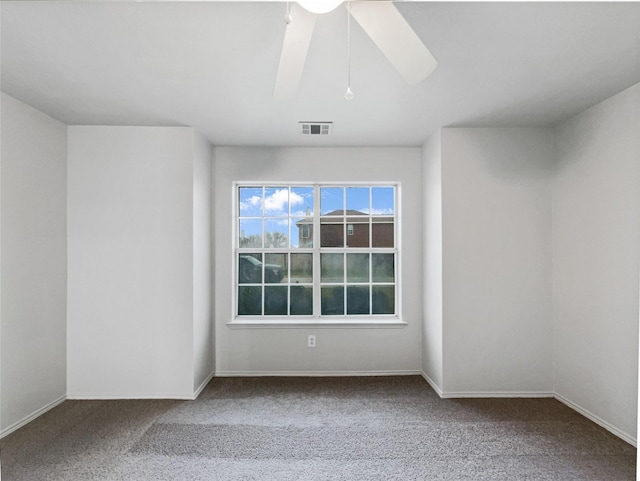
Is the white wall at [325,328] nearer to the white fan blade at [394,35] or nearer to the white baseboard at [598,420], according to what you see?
the white baseboard at [598,420]

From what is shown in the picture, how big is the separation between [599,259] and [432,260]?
1.38m

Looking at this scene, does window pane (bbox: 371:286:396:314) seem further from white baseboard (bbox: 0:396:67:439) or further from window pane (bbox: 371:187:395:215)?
white baseboard (bbox: 0:396:67:439)

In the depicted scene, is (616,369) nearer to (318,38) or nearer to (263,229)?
(318,38)

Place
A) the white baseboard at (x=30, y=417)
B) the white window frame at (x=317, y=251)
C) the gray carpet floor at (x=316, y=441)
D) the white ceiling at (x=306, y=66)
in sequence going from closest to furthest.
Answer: the white ceiling at (x=306, y=66), the gray carpet floor at (x=316, y=441), the white baseboard at (x=30, y=417), the white window frame at (x=317, y=251)

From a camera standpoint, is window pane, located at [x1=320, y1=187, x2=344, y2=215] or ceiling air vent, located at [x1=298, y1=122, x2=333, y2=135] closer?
ceiling air vent, located at [x1=298, y1=122, x2=333, y2=135]

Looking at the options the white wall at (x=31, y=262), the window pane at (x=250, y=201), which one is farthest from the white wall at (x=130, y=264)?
the window pane at (x=250, y=201)

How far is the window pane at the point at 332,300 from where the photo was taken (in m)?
4.57

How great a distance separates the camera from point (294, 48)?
1.64 m

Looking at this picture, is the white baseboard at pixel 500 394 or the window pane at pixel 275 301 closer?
the white baseboard at pixel 500 394

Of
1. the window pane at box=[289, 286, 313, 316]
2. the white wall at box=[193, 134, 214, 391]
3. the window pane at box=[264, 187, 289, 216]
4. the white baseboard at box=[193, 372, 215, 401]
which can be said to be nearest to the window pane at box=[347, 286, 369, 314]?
the window pane at box=[289, 286, 313, 316]

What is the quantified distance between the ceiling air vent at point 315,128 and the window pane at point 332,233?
1101 mm

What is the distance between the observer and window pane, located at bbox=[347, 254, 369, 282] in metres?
4.59

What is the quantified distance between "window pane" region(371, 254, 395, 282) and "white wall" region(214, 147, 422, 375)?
0.61 ft

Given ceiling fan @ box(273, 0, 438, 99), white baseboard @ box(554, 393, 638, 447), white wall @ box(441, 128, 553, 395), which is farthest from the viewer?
white wall @ box(441, 128, 553, 395)
